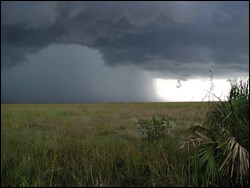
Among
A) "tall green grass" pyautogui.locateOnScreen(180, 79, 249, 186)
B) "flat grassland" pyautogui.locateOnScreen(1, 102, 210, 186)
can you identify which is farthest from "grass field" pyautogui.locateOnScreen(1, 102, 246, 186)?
"tall green grass" pyautogui.locateOnScreen(180, 79, 249, 186)

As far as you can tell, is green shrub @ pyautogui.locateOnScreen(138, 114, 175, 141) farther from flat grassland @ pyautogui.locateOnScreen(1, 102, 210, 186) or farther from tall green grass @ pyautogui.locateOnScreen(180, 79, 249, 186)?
tall green grass @ pyautogui.locateOnScreen(180, 79, 249, 186)

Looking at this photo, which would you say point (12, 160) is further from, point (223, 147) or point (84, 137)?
point (223, 147)

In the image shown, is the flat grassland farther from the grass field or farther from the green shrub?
the green shrub

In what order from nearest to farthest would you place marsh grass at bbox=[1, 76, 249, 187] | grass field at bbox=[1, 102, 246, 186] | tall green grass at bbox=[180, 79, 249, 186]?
tall green grass at bbox=[180, 79, 249, 186] → marsh grass at bbox=[1, 76, 249, 187] → grass field at bbox=[1, 102, 246, 186]

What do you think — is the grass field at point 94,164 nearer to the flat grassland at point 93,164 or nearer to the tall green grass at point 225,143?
the flat grassland at point 93,164

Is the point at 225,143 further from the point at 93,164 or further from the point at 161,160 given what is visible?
the point at 93,164

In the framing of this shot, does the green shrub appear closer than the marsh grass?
No

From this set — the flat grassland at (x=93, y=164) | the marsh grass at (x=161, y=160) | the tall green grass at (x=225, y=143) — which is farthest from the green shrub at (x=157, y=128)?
the tall green grass at (x=225, y=143)

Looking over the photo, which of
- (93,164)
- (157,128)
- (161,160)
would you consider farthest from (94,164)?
(157,128)

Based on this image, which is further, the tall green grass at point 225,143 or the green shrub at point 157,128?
the green shrub at point 157,128

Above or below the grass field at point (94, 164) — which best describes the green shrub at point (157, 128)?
above

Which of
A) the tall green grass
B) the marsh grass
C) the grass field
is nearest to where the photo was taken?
the tall green grass

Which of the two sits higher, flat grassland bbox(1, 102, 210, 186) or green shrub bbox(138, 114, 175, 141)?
green shrub bbox(138, 114, 175, 141)

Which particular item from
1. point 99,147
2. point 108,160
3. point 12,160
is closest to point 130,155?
point 108,160
